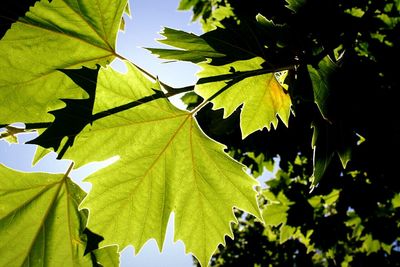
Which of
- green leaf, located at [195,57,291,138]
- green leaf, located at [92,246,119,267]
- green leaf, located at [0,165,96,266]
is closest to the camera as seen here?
green leaf, located at [195,57,291,138]

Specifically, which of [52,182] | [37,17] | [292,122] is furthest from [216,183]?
[292,122]

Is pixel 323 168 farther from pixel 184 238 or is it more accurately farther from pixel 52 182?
pixel 52 182

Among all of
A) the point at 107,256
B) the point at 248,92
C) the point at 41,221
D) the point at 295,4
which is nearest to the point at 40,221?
the point at 41,221

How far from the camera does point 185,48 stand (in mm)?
1691

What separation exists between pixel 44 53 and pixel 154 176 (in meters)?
0.85

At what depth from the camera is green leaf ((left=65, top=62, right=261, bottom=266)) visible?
1.64m

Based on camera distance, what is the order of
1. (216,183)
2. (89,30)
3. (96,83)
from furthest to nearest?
(216,183) < (89,30) < (96,83)

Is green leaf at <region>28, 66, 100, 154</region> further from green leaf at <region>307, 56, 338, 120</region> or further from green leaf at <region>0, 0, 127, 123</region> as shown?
green leaf at <region>307, 56, 338, 120</region>

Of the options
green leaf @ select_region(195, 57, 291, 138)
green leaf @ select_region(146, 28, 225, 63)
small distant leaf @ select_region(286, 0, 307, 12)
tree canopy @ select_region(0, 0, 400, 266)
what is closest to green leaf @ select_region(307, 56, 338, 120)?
tree canopy @ select_region(0, 0, 400, 266)

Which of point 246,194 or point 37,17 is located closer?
point 37,17

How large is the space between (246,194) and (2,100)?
136cm

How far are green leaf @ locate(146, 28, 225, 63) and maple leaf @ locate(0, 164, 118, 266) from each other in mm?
1000

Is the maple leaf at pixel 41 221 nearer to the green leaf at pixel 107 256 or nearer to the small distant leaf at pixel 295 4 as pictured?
the green leaf at pixel 107 256

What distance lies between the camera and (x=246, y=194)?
1905 millimetres
